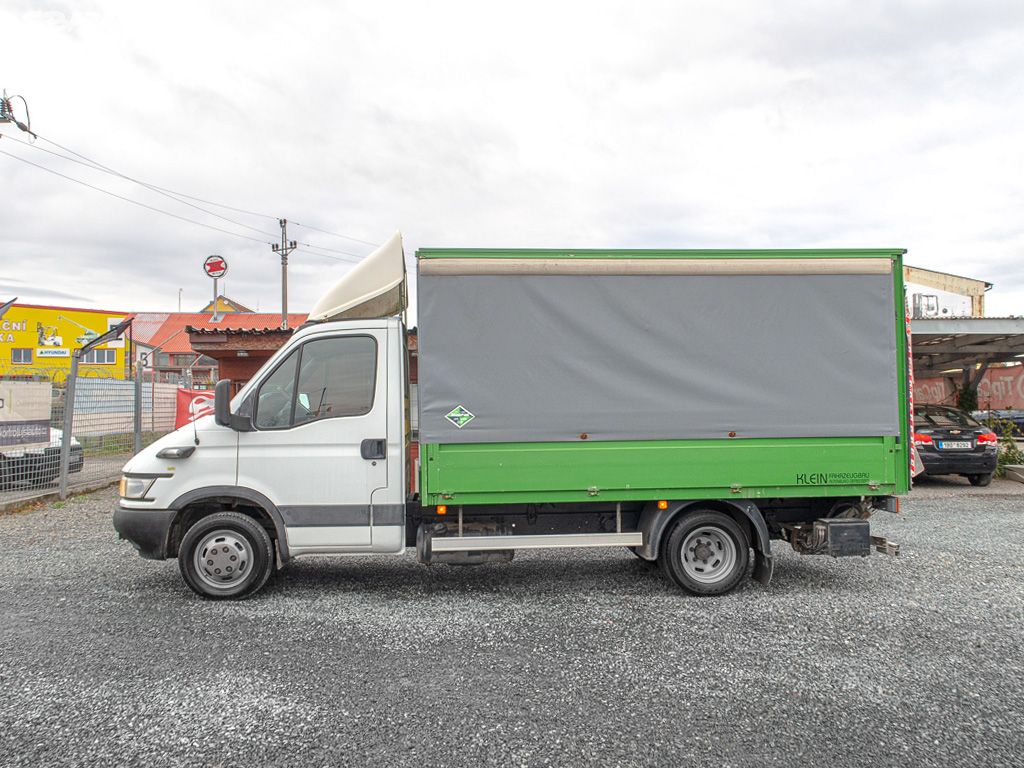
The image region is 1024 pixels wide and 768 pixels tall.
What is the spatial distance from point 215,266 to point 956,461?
29188mm

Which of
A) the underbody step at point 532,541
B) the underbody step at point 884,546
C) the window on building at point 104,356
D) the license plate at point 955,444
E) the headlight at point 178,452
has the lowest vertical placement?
the underbody step at point 884,546

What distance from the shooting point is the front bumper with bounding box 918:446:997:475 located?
36.8ft

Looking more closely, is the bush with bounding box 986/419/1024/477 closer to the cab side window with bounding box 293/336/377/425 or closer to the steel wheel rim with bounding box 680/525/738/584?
the steel wheel rim with bounding box 680/525/738/584

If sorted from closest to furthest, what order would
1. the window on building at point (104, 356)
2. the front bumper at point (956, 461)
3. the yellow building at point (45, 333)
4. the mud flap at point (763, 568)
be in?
the mud flap at point (763, 568) < the front bumper at point (956, 461) < the yellow building at point (45, 333) < the window on building at point (104, 356)

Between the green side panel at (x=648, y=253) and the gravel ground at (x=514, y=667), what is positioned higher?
the green side panel at (x=648, y=253)

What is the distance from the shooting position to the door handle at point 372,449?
5.21m

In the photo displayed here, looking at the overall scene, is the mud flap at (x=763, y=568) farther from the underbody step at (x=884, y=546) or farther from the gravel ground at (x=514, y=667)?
the underbody step at (x=884, y=546)

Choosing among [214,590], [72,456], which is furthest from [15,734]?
[72,456]

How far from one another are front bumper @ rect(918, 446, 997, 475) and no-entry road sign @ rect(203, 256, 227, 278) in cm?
2841

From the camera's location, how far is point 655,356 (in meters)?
Result: 5.21

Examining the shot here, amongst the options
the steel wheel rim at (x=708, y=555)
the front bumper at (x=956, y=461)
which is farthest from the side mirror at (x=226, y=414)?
the front bumper at (x=956, y=461)

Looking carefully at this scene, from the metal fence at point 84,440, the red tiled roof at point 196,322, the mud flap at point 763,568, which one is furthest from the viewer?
the red tiled roof at point 196,322

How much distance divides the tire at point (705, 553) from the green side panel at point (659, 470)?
0.96 feet

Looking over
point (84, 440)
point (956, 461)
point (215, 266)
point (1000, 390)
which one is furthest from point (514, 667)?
point (215, 266)
